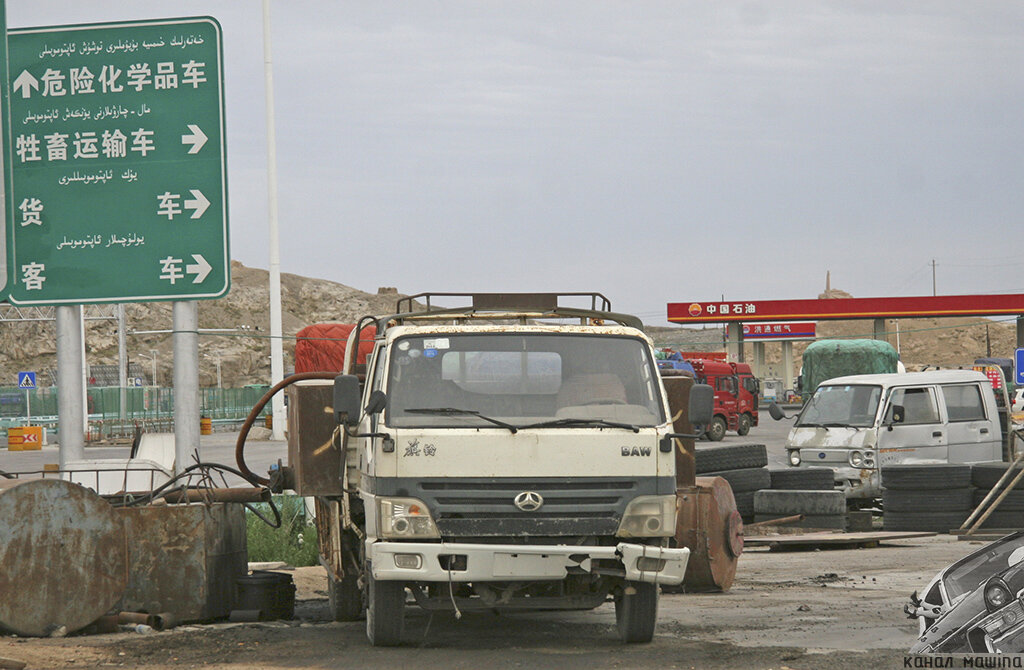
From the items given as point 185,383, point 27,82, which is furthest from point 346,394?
point 27,82

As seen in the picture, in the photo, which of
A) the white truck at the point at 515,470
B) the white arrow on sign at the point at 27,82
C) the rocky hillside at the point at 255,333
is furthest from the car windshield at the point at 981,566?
the rocky hillside at the point at 255,333

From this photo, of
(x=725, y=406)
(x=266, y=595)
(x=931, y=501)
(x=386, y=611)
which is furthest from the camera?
(x=725, y=406)

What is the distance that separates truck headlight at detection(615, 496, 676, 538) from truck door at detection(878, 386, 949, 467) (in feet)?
35.5

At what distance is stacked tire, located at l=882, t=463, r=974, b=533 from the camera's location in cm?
1605

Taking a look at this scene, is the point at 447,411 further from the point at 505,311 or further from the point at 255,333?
the point at 255,333

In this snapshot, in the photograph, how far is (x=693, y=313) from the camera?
208ft

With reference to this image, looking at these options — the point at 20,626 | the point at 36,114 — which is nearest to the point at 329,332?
the point at 36,114

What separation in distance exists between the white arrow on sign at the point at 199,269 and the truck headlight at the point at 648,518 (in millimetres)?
6452

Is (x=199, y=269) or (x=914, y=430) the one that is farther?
(x=914, y=430)

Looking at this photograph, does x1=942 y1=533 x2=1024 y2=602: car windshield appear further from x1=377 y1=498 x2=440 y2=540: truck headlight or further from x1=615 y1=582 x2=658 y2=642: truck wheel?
x1=377 y1=498 x2=440 y2=540: truck headlight

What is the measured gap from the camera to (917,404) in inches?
737

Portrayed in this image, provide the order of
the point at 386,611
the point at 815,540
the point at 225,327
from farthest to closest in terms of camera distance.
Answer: the point at 225,327, the point at 815,540, the point at 386,611

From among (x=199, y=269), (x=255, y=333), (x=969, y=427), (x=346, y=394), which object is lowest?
(x=969, y=427)

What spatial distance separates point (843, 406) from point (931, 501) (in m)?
3.10
